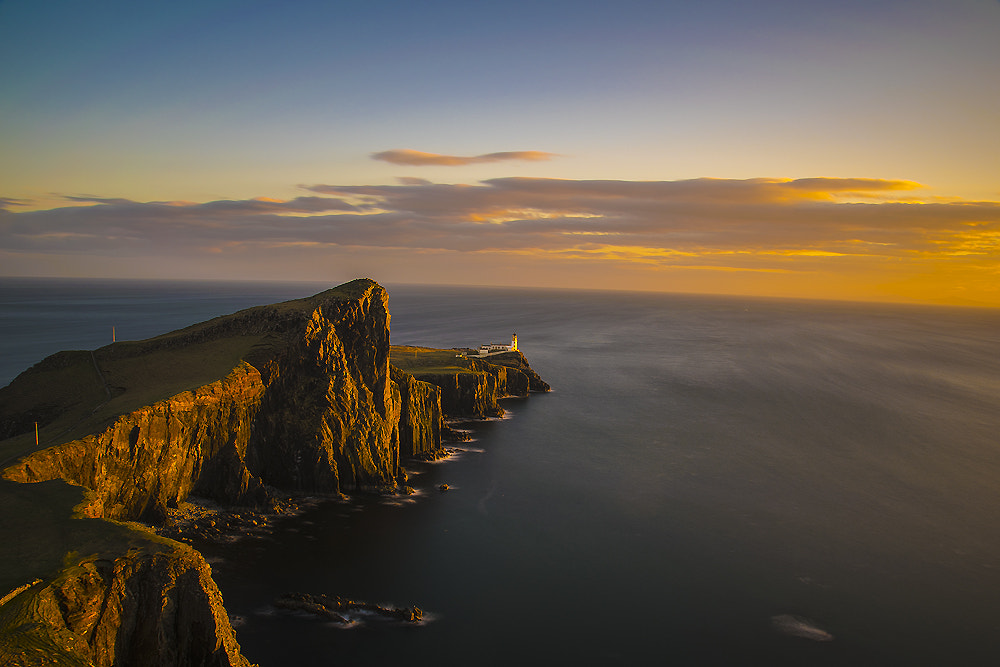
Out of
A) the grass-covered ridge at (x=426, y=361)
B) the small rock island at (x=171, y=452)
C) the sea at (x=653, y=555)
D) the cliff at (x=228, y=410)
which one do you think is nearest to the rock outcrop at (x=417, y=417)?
the small rock island at (x=171, y=452)

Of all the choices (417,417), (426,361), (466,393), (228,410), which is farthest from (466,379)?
(228,410)

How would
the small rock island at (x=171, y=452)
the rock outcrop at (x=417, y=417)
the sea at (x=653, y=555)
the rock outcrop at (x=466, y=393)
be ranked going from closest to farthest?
→ the small rock island at (x=171, y=452)
the sea at (x=653, y=555)
the rock outcrop at (x=417, y=417)
the rock outcrop at (x=466, y=393)

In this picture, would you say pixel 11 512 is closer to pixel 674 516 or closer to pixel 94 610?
pixel 94 610

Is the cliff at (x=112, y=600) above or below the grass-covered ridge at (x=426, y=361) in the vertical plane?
above

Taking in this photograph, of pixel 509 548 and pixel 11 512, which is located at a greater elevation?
pixel 11 512

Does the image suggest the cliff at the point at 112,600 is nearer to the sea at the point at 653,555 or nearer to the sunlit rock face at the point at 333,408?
the sea at the point at 653,555

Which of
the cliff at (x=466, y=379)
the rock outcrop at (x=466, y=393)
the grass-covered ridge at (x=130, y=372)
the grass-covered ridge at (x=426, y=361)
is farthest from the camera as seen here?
the grass-covered ridge at (x=426, y=361)

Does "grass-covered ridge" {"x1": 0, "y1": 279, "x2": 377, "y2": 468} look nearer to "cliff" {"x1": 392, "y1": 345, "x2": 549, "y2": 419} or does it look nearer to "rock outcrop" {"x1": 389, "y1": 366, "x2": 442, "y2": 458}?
"rock outcrop" {"x1": 389, "y1": 366, "x2": 442, "y2": 458}

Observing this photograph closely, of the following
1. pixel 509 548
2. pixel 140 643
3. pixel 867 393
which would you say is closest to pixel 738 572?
pixel 509 548

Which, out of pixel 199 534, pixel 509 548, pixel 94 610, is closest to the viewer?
pixel 94 610
